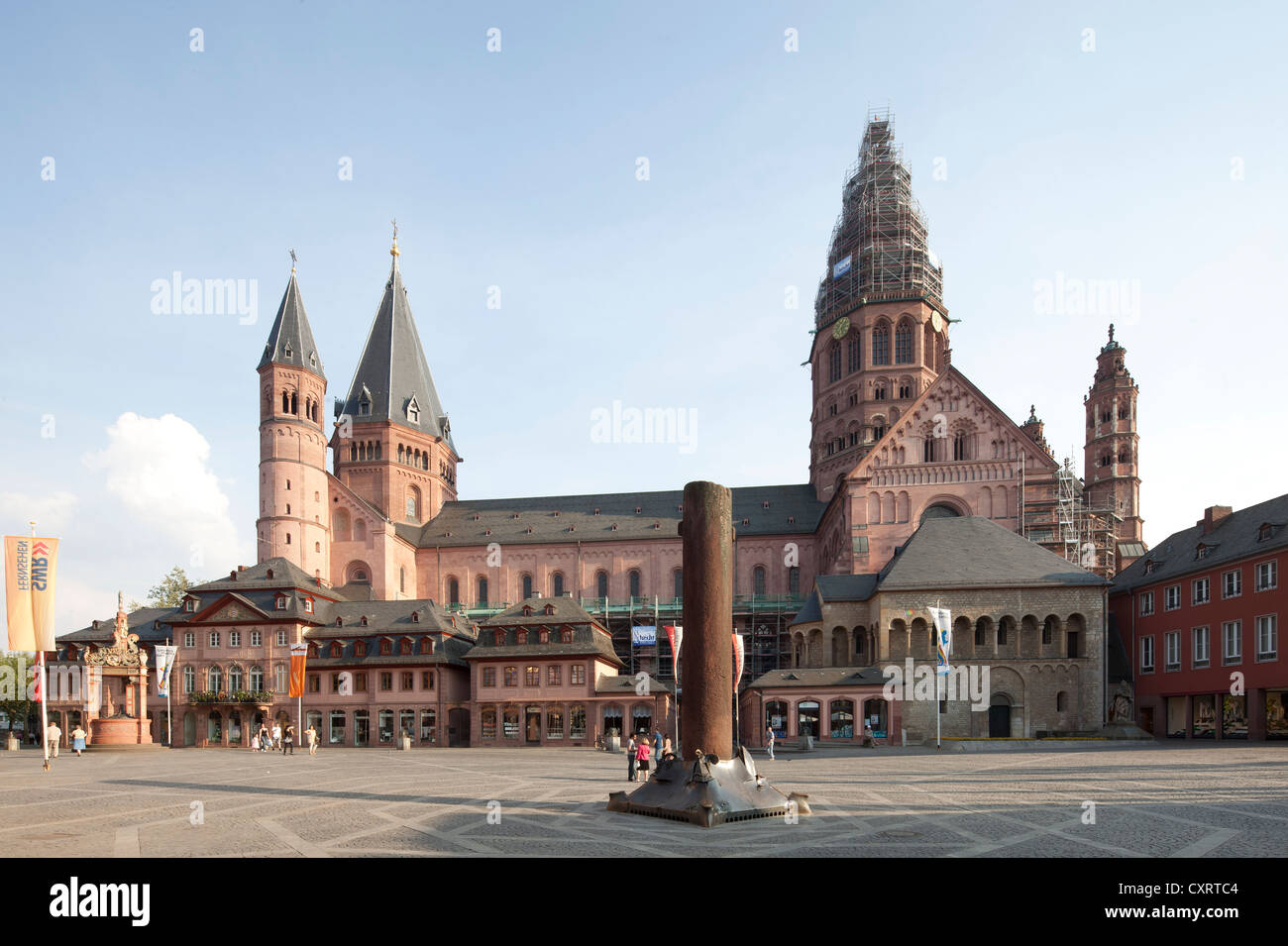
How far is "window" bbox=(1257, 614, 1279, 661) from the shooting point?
45625 mm

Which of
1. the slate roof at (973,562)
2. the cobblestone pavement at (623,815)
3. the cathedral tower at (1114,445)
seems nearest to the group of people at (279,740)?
the cobblestone pavement at (623,815)

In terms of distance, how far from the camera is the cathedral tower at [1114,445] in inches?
3767

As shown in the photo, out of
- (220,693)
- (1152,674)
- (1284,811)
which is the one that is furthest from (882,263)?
(1284,811)

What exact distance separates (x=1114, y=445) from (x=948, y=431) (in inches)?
1542

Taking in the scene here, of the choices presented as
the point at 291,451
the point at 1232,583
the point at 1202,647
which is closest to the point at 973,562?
the point at 1202,647

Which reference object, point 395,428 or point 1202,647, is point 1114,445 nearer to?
point 1202,647

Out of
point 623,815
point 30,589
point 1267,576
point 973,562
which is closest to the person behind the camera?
point 623,815

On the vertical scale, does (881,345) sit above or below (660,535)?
above

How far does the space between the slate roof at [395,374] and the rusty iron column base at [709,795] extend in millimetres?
74260

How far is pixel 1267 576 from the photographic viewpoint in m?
46.8
